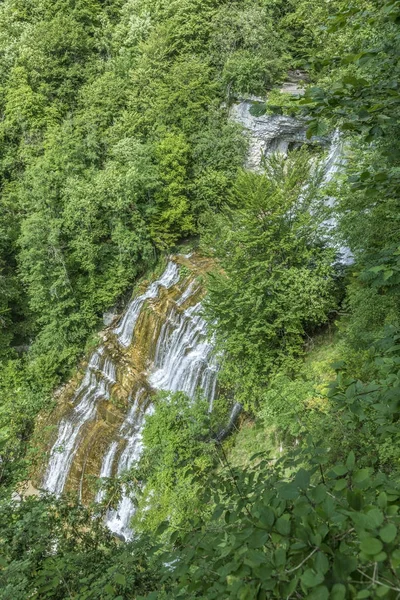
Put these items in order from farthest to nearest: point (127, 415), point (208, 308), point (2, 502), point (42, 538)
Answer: point (127, 415)
point (208, 308)
point (42, 538)
point (2, 502)

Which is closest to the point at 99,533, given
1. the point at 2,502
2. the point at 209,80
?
the point at 2,502

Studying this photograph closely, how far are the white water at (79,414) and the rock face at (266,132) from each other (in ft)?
28.7

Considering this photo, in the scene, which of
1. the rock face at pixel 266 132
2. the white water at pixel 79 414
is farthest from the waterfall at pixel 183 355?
the rock face at pixel 266 132

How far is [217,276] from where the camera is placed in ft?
27.7

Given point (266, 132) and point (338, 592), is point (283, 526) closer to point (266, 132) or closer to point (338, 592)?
point (338, 592)

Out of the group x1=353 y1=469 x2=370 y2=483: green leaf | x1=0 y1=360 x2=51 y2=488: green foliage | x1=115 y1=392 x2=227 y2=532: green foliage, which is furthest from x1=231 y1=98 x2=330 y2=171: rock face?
x1=353 y1=469 x2=370 y2=483: green leaf

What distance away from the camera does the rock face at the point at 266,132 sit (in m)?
13.3

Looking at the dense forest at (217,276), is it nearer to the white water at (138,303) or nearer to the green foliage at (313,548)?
the green foliage at (313,548)

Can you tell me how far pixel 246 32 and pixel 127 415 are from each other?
1440cm

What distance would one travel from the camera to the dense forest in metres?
1.41

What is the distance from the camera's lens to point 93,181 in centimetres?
1388

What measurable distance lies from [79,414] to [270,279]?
7.70 metres

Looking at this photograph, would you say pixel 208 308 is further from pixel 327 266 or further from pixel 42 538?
pixel 42 538

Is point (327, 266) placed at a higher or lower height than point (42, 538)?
lower
